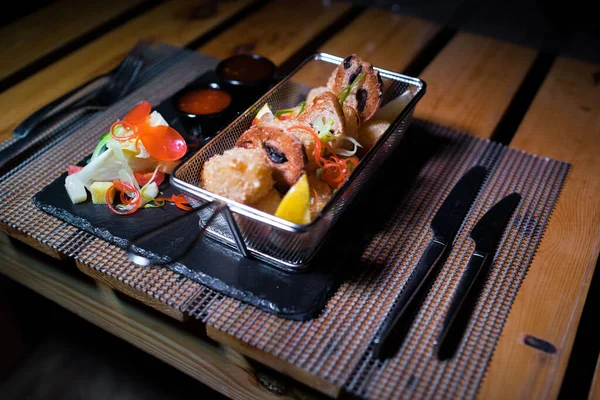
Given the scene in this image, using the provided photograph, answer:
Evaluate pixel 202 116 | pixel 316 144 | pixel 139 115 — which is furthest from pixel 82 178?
pixel 316 144

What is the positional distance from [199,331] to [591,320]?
3.38 ft

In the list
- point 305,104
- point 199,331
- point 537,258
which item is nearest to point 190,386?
point 199,331

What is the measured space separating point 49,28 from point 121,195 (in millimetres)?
1323

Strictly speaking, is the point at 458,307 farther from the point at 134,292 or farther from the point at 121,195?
the point at 121,195

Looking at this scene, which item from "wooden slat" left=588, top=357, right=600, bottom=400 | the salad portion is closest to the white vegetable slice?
the salad portion

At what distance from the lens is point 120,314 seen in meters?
1.44

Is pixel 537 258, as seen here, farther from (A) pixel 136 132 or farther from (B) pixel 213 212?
(A) pixel 136 132

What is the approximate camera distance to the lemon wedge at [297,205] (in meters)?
1.13

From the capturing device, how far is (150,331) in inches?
55.4

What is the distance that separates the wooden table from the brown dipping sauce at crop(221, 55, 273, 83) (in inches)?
14.6

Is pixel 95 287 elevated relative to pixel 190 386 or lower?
elevated

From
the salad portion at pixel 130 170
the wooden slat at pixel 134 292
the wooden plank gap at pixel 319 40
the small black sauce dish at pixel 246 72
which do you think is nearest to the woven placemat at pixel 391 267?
the wooden slat at pixel 134 292

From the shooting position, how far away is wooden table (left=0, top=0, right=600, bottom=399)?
1.19 m

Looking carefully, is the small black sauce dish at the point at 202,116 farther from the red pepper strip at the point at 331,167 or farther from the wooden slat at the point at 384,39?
the wooden slat at the point at 384,39
